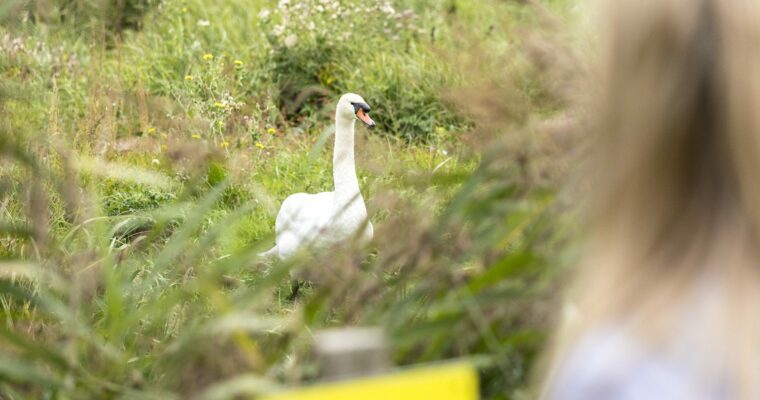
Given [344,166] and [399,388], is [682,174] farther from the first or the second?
[344,166]

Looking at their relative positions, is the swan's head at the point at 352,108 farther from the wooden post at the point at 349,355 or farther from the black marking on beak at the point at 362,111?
the wooden post at the point at 349,355

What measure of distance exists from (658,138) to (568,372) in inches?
10.6

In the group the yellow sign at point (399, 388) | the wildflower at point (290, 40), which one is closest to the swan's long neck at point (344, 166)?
the wildflower at point (290, 40)

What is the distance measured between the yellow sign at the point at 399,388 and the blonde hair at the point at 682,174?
0.14 m

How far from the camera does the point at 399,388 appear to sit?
1.39 m

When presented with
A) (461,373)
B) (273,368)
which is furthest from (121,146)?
(461,373)

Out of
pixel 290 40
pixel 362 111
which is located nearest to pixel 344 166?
pixel 362 111

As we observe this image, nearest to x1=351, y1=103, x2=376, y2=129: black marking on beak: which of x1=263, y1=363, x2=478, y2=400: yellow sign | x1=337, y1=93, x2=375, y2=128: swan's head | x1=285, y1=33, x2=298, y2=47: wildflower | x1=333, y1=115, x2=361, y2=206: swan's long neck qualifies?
x1=337, y1=93, x2=375, y2=128: swan's head

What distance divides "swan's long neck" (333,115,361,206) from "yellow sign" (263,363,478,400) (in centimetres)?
A: 331

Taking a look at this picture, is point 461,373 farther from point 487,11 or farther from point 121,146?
point 487,11

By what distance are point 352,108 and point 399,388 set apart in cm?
457

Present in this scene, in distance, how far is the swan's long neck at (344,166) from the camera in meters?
5.08

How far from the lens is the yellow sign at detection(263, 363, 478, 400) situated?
1.36 m

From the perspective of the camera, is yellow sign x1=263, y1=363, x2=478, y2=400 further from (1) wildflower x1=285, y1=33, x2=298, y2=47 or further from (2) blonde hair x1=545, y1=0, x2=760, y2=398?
(1) wildflower x1=285, y1=33, x2=298, y2=47
